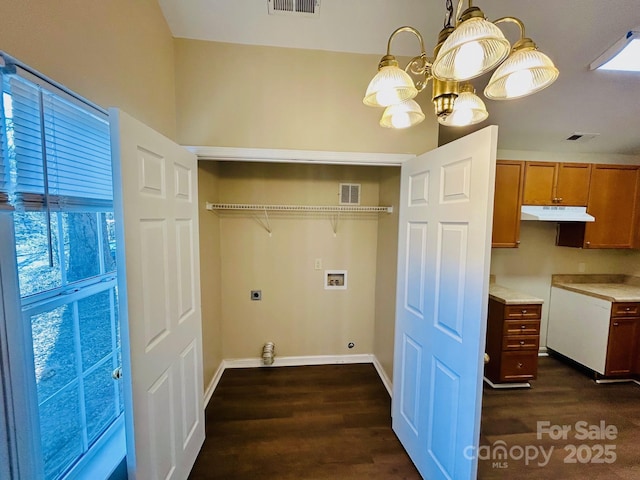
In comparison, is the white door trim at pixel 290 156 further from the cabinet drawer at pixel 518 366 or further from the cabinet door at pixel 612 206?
the cabinet door at pixel 612 206

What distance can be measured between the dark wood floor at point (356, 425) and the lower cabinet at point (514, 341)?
189mm

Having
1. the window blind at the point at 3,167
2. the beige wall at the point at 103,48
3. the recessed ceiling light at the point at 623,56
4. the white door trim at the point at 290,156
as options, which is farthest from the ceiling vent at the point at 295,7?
the recessed ceiling light at the point at 623,56

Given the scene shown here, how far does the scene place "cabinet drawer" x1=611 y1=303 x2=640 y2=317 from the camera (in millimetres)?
2629

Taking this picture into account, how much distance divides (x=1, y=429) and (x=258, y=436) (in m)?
1.58

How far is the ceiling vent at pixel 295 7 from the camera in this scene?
157 cm

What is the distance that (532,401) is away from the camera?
2.46 metres

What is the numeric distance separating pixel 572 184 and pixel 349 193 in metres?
2.35

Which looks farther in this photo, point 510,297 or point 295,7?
point 510,297

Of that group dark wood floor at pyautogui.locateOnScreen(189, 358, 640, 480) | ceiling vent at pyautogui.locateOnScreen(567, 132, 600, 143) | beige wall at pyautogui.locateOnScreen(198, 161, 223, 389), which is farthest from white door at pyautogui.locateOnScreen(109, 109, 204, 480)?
Result: ceiling vent at pyautogui.locateOnScreen(567, 132, 600, 143)

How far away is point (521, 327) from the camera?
2568 mm

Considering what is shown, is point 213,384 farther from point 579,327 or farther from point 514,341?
point 579,327

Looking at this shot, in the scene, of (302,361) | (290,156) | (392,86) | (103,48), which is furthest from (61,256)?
(302,361)

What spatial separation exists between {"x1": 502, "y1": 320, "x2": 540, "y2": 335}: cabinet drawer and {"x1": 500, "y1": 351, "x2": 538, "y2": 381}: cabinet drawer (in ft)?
0.71

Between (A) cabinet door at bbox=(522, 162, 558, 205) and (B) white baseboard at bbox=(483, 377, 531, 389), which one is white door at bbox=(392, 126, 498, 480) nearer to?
(B) white baseboard at bbox=(483, 377, 531, 389)
